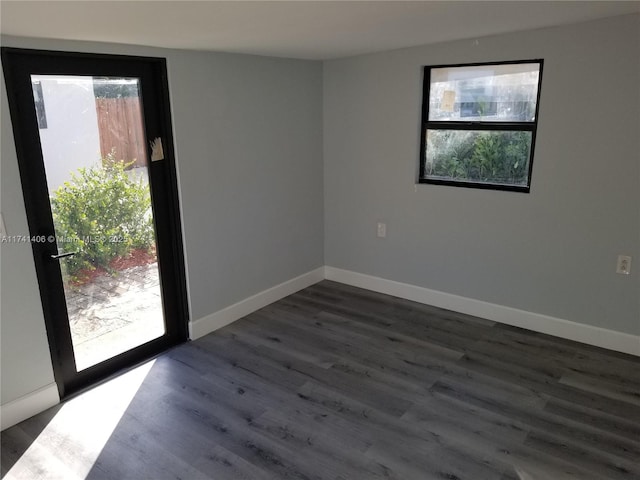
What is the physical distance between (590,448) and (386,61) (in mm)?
2962

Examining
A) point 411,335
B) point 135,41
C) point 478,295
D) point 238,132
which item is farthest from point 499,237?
point 135,41

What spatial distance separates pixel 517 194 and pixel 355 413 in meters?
1.92

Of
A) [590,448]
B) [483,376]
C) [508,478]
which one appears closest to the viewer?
[508,478]

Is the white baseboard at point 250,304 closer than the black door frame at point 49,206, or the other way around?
the black door frame at point 49,206

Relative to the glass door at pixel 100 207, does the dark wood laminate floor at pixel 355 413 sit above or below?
below

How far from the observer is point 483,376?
118 inches

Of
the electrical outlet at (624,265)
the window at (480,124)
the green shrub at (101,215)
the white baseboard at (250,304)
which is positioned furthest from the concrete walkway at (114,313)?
the electrical outlet at (624,265)

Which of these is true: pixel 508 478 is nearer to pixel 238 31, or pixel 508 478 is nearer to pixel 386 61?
pixel 238 31

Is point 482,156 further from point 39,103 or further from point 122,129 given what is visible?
point 39,103

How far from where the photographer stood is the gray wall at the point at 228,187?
99.6 inches

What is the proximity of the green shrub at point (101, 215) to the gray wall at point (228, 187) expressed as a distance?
24cm

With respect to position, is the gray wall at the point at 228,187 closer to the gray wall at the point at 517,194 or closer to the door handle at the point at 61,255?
the door handle at the point at 61,255

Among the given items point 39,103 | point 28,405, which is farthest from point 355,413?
point 39,103

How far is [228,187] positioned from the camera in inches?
140
